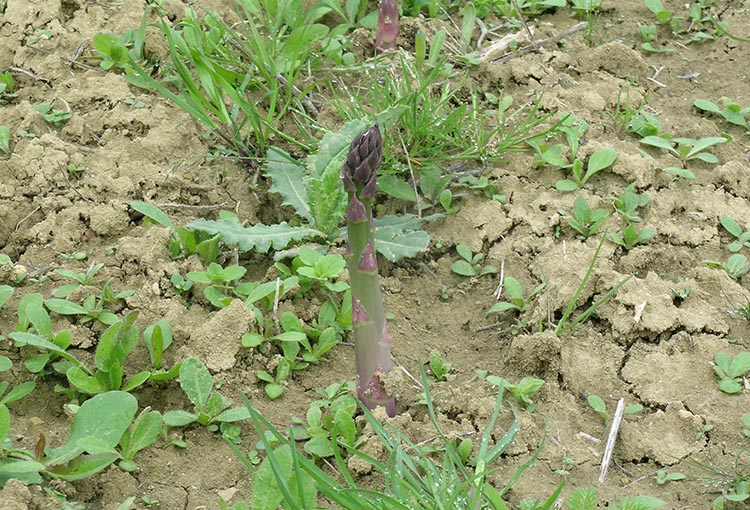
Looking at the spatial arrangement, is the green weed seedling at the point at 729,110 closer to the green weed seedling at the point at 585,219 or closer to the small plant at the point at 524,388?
the green weed seedling at the point at 585,219

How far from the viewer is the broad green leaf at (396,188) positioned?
328 centimetres

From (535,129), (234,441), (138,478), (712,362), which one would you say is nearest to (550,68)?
(535,129)

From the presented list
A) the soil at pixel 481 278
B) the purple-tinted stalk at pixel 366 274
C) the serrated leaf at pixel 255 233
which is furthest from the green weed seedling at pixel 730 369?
the serrated leaf at pixel 255 233

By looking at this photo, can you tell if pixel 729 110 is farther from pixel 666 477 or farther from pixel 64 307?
pixel 64 307

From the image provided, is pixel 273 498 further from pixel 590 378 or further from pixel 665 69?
pixel 665 69

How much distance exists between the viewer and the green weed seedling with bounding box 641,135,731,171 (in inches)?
135

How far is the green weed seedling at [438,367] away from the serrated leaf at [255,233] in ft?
1.96

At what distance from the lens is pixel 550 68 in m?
3.84

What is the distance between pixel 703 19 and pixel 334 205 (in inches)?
82.3

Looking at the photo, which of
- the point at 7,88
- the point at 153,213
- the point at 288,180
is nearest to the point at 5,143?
the point at 7,88

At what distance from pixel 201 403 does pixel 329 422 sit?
1.16 ft

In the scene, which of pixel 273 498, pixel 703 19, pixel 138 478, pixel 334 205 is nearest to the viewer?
pixel 273 498

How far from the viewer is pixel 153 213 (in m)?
3.07

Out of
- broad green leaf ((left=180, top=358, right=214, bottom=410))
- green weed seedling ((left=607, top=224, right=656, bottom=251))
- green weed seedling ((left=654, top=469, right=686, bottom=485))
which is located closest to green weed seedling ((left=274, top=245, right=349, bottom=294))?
broad green leaf ((left=180, top=358, right=214, bottom=410))
